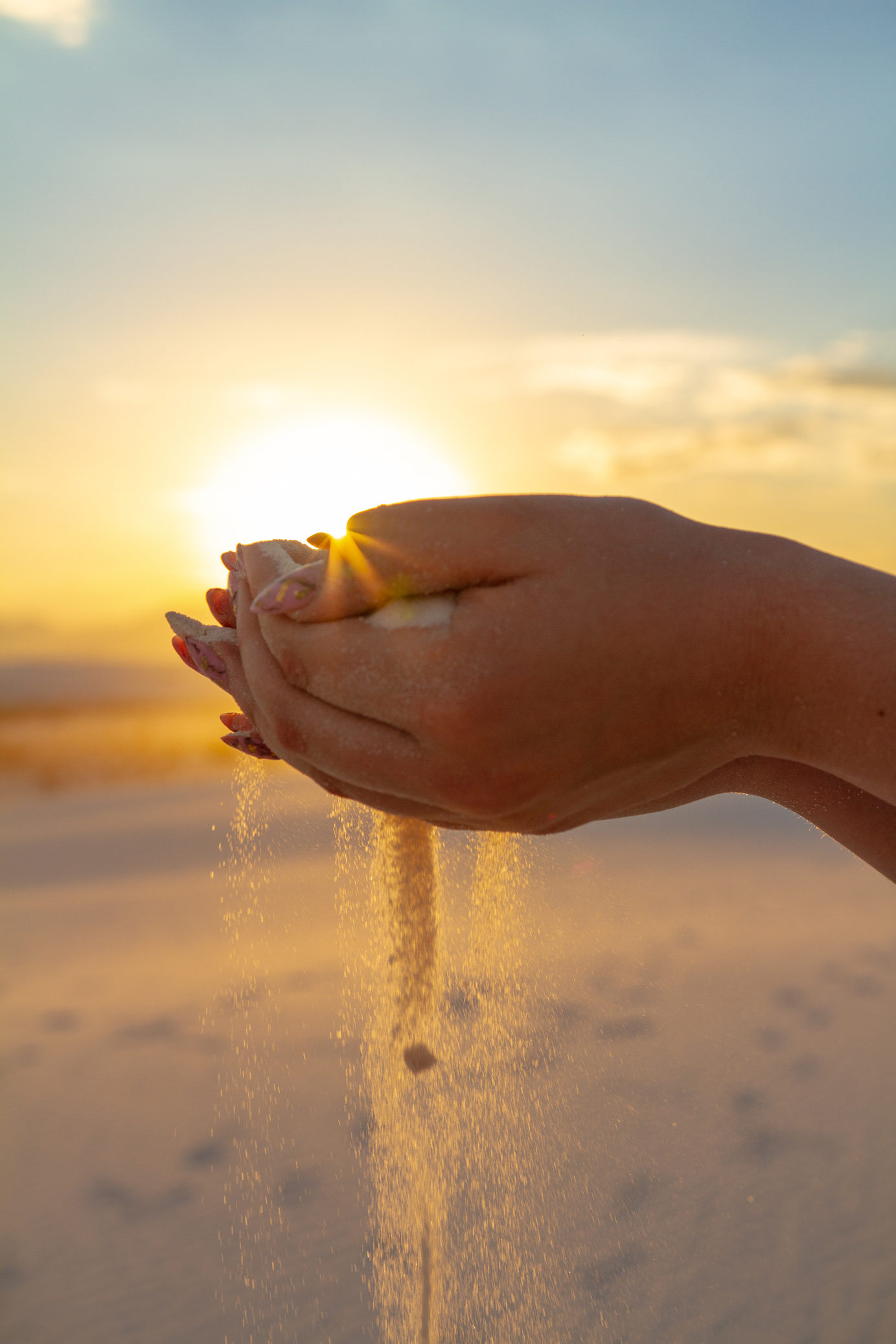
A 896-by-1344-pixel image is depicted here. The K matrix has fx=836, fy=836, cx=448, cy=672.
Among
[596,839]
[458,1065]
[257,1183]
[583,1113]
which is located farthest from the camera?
[596,839]

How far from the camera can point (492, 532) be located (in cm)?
114

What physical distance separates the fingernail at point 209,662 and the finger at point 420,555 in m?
0.28

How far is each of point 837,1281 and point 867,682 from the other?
2.84 meters

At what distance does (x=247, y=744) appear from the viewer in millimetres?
1640

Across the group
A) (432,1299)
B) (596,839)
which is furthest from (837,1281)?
(596,839)

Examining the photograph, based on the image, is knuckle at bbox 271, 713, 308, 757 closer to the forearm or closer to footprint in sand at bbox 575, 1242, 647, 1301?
the forearm

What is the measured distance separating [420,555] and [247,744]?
26.5 inches

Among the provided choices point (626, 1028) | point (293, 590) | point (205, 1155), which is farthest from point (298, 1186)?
point (293, 590)

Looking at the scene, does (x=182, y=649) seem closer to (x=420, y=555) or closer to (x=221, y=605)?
(x=221, y=605)

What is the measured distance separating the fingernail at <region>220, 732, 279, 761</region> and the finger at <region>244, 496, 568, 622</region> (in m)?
0.47

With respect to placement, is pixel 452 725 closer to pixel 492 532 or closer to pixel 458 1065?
pixel 492 532

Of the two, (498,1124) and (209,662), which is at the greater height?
(209,662)

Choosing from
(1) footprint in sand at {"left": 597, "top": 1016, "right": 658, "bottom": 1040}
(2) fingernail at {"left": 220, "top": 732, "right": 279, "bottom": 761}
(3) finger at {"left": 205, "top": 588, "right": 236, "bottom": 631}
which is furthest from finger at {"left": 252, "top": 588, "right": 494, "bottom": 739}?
(1) footprint in sand at {"left": 597, "top": 1016, "right": 658, "bottom": 1040}

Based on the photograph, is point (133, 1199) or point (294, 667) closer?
point (294, 667)
